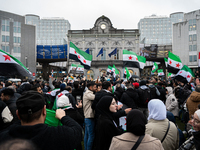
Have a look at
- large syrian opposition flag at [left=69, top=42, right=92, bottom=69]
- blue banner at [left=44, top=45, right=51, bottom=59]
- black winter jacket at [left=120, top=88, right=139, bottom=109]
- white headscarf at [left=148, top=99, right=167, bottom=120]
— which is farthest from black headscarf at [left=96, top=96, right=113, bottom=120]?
blue banner at [left=44, top=45, right=51, bottom=59]

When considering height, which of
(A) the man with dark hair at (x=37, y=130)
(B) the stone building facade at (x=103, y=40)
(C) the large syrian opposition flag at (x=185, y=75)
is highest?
(B) the stone building facade at (x=103, y=40)

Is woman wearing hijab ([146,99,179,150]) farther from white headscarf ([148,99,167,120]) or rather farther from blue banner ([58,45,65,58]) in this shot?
blue banner ([58,45,65,58])

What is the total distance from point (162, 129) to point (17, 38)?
134ft

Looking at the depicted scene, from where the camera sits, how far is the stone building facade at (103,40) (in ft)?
154

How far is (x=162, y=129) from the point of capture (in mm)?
3271

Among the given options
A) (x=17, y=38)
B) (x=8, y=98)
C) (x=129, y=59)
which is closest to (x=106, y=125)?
(x=8, y=98)

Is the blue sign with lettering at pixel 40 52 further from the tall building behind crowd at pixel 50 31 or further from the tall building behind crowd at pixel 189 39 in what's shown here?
the tall building behind crowd at pixel 50 31

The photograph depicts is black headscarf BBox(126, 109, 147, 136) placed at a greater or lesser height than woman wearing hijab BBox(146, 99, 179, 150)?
greater

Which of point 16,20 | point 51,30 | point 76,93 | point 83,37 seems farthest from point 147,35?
point 76,93

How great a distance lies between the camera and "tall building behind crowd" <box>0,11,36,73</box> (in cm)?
3647

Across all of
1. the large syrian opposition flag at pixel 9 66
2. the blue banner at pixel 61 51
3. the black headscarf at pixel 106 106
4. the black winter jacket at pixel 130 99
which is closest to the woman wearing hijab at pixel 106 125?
the black headscarf at pixel 106 106

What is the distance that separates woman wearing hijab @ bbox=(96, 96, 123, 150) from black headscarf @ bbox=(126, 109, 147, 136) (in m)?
1.18

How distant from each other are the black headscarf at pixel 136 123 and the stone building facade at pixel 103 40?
4406cm

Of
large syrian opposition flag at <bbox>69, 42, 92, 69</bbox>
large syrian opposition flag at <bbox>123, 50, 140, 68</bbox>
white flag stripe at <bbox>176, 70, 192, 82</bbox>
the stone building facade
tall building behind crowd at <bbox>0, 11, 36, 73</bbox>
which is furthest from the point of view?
the stone building facade
